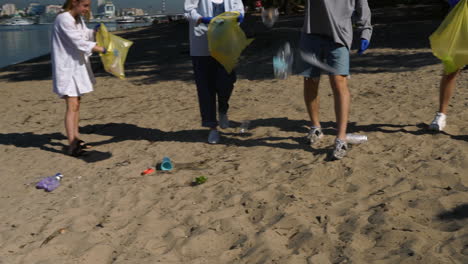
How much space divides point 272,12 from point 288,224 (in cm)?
220

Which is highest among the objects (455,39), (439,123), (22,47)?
(455,39)

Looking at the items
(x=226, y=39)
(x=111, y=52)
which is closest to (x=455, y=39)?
(x=226, y=39)

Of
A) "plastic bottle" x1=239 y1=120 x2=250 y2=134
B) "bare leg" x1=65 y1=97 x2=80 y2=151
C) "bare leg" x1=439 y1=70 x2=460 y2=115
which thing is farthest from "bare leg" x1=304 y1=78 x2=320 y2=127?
"bare leg" x1=65 y1=97 x2=80 y2=151

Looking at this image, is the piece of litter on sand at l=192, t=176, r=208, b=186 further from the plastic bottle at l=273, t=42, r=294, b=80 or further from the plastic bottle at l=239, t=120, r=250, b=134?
the plastic bottle at l=239, t=120, r=250, b=134

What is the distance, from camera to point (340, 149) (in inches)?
173

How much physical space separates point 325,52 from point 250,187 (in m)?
1.34

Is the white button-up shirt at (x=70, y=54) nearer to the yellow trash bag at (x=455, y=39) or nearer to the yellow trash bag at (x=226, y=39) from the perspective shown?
the yellow trash bag at (x=226, y=39)

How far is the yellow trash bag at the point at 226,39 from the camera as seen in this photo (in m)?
4.74

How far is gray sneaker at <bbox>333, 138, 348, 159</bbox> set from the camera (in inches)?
172

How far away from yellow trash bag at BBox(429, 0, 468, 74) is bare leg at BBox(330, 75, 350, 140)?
968 millimetres

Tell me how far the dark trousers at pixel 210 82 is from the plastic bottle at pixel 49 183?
5.07ft

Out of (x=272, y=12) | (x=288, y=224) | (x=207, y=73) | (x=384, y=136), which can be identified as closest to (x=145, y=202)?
(x=288, y=224)

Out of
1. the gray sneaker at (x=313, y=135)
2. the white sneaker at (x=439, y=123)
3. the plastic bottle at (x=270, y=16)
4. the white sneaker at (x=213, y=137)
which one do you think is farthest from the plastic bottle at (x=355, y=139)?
the white sneaker at (x=213, y=137)

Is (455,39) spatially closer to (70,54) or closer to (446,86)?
(446,86)
